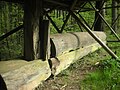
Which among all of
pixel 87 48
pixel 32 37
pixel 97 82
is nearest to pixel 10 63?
pixel 32 37

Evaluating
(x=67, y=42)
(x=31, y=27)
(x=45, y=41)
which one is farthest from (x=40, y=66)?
(x=67, y=42)

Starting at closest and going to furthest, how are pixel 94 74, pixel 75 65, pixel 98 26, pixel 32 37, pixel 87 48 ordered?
pixel 32 37
pixel 94 74
pixel 75 65
pixel 87 48
pixel 98 26

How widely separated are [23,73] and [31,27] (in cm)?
118

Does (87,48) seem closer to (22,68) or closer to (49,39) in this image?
(49,39)

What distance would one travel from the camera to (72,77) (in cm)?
596

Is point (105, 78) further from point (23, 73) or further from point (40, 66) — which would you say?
point (23, 73)

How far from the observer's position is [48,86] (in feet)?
16.9

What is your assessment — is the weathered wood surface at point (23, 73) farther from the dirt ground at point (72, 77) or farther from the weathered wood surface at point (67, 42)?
the weathered wood surface at point (67, 42)

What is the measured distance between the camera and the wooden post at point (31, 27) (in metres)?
5.10

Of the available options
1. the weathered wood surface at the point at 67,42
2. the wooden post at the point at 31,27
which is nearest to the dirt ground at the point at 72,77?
the weathered wood surface at the point at 67,42

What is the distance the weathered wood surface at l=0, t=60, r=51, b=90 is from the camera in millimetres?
3922

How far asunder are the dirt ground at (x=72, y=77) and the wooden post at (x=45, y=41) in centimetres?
59

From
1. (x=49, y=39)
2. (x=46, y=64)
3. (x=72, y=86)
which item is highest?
(x=49, y=39)

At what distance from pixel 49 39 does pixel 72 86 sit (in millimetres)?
1168
